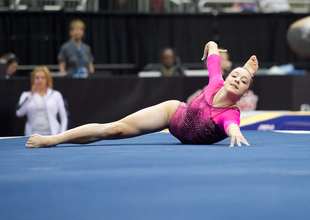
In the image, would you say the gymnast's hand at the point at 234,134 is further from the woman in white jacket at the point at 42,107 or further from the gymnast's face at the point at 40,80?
the gymnast's face at the point at 40,80

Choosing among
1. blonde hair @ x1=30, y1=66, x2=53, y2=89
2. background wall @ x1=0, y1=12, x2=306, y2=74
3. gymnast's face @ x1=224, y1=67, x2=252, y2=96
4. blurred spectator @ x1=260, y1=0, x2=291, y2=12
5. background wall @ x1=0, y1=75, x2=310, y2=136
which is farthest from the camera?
blurred spectator @ x1=260, y1=0, x2=291, y2=12

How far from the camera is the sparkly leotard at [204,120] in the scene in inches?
124

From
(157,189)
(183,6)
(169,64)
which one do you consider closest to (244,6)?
(183,6)

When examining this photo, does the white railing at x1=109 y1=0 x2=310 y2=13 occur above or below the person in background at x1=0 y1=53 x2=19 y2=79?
above

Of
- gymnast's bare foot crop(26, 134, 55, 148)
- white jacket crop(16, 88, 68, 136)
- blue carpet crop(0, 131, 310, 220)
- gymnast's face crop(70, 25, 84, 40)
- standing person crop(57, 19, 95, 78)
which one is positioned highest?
gymnast's face crop(70, 25, 84, 40)

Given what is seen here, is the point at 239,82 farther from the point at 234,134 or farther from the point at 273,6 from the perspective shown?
the point at 273,6

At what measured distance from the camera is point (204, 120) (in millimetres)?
3199

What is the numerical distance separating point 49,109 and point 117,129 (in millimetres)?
2255

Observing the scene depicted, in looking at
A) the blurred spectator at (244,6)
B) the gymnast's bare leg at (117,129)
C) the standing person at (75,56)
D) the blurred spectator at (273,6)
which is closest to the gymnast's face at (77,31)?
the standing person at (75,56)

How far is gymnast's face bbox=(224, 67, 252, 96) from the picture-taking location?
3.11 metres

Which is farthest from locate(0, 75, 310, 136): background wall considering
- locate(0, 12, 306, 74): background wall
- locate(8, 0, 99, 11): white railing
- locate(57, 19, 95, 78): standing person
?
locate(8, 0, 99, 11): white railing

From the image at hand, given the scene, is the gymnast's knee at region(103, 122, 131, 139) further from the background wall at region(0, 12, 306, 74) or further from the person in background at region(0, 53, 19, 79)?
the background wall at region(0, 12, 306, 74)

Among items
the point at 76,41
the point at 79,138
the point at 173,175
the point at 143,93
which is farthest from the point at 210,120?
Result: the point at 76,41

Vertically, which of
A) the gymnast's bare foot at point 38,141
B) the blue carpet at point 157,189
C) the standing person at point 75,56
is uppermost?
the standing person at point 75,56
